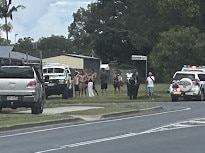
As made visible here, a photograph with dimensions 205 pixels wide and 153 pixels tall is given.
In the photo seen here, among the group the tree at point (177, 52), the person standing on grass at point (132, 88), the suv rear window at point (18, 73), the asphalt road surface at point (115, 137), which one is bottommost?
the asphalt road surface at point (115, 137)

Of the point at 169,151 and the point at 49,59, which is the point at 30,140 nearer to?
the point at 169,151

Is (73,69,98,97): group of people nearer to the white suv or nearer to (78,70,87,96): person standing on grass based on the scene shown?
(78,70,87,96): person standing on grass

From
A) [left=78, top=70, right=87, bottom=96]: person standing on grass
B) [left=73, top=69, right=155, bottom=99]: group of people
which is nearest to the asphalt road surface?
[left=73, top=69, right=155, bottom=99]: group of people

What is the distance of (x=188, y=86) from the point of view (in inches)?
1614

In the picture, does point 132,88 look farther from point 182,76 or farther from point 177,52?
point 177,52

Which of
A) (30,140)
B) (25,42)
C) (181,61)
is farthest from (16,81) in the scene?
(25,42)

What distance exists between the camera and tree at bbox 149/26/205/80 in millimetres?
51594

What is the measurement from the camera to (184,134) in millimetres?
19453

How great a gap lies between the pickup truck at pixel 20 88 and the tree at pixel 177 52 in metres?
25.4

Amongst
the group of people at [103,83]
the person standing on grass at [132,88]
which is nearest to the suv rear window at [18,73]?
the group of people at [103,83]

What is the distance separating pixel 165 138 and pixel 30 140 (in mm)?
3574

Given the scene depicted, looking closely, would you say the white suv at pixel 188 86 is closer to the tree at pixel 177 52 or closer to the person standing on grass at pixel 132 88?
the person standing on grass at pixel 132 88

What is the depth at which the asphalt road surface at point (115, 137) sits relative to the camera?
15.6 metres

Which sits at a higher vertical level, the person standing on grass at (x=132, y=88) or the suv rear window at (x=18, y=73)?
the suv rear window at (x=18, y=73)
